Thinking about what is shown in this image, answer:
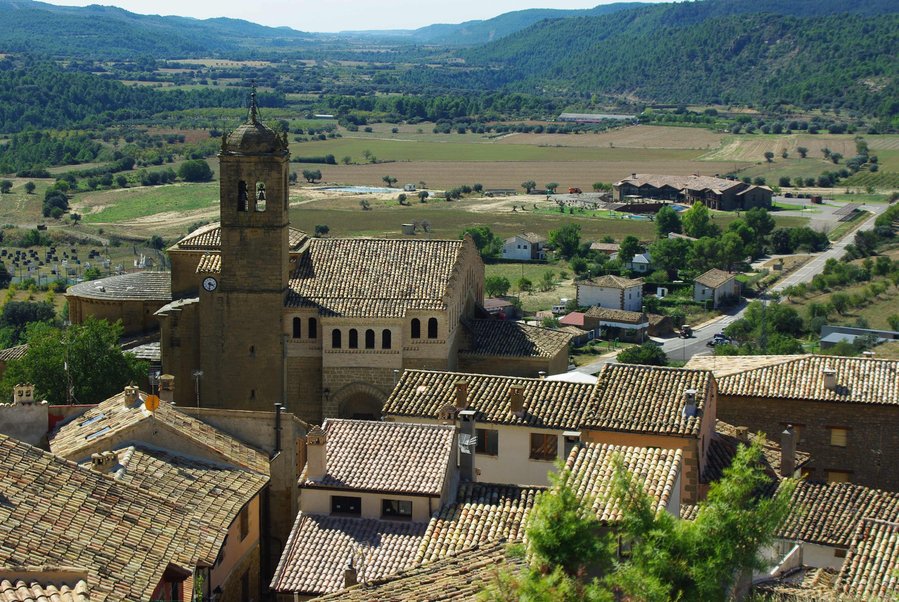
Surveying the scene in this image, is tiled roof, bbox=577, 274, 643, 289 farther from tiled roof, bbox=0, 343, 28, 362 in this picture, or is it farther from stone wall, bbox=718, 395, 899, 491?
stone wall, bbox=718, 395, 899, 491

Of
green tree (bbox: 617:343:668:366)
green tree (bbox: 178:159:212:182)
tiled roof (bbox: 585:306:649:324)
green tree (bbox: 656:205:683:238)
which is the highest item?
green tree (bbox: 617:343:668:366)

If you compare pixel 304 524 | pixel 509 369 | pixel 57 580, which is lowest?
pixel 509 369

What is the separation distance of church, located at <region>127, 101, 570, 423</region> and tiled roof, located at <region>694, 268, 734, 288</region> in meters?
57.5

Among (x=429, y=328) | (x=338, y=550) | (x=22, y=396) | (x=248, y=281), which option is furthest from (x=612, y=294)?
(x=338, y=550)

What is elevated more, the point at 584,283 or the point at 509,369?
the point at 509,369

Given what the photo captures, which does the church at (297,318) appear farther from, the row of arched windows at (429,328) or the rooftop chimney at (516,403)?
the rooftop chimney at (516,403)

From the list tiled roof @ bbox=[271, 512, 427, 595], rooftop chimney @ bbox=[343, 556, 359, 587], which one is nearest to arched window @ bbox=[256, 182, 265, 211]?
tiled roof @ bbox=[271, 512, 427, 595]

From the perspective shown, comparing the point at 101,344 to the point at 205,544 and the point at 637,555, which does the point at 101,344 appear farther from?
the point at 637,555

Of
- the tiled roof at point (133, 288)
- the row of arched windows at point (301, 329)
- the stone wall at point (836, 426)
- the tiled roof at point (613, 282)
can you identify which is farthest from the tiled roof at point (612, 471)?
the tiled roof at point (613, 282)

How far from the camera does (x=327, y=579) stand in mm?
23078

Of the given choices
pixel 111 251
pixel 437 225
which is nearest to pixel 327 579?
pixel 111 251

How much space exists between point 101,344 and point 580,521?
27.2 meters

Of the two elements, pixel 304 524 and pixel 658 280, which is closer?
pixel 304 524

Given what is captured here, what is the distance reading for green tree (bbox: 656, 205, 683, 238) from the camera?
132m
